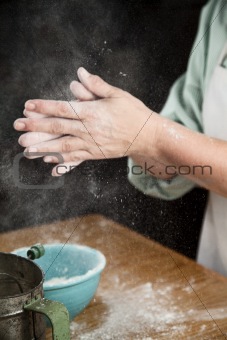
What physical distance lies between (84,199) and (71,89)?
18 cm

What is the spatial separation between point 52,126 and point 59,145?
3cm

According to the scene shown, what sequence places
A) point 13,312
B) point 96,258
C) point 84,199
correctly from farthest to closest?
point 84,199 → point 96,258 → point 13,312

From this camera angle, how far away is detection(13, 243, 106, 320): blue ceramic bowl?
2.33 feet

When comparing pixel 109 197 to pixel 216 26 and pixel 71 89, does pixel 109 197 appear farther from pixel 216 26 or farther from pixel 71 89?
pixel 216 26

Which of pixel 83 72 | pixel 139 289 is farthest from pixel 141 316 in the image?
pixel 83 72

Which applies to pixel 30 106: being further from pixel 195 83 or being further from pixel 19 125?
pixel 195 83

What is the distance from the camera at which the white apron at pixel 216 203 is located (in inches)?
43.6

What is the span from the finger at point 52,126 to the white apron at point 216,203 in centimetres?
36

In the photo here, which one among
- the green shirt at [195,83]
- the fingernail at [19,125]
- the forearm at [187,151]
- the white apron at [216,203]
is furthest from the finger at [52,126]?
the white apron at [216,203]

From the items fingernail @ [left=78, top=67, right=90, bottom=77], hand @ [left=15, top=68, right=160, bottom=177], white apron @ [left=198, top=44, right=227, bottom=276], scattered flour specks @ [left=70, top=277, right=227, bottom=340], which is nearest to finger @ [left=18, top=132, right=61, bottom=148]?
hand @ [left=15, top=68, right=160, bottom=177]

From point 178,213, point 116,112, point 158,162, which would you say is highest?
point 116,112

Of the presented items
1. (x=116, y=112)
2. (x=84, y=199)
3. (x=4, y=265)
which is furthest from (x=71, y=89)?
(x=4, y=265)

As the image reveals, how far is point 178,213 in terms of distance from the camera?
107cm

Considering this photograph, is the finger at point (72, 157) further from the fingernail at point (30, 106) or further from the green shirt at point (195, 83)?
the green shirt at point (195, 83)
